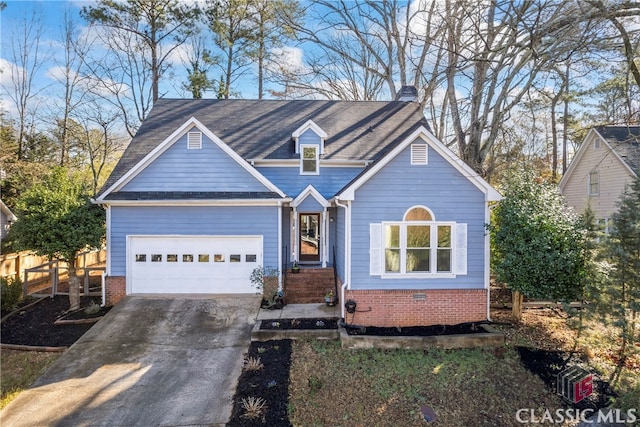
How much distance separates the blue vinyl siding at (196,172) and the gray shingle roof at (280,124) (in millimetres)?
1651

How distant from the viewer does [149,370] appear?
729cm

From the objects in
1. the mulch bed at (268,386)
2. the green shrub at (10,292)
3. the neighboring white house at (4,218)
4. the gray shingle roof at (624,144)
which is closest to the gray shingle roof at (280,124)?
the green shrub at (10,292)

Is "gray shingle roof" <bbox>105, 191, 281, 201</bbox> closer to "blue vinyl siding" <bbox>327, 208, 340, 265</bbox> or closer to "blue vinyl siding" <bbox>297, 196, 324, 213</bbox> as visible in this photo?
"blue vinyl siding" <bbox>297, 196, 324, 213</bbox>

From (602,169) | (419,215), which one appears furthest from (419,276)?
(602,169)

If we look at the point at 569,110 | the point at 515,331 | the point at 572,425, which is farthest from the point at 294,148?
the point at 569,110

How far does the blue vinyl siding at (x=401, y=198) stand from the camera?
9.05m

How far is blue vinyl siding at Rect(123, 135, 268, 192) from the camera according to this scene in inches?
441

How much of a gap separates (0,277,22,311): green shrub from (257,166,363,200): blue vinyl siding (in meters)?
9.16

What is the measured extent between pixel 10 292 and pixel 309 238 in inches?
401

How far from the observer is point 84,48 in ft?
71.4

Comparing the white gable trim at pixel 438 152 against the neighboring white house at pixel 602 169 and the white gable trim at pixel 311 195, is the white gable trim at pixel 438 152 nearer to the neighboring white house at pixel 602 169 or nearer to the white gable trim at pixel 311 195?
the white gable trim at pixel 311 195

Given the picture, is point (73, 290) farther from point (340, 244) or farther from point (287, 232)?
point (340, 244)

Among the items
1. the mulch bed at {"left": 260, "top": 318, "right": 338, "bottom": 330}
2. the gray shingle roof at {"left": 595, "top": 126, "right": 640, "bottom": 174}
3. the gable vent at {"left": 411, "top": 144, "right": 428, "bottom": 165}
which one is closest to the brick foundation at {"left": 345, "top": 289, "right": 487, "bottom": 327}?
the mulch bed at {"left": 260, "top": 318, "right": 338, "bottom": 330}

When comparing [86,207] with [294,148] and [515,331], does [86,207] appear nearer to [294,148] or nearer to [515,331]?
[294,148]
